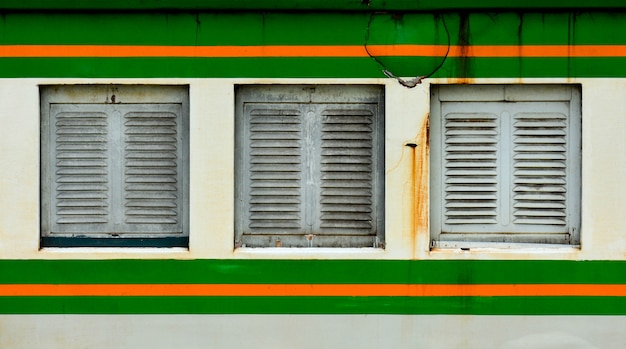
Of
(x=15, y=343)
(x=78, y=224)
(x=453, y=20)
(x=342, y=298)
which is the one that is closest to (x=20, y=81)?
(x=78, y=224)

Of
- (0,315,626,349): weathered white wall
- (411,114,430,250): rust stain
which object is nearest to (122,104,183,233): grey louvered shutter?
(0,315,626,349): weathered white wall

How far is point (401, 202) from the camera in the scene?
406 centimetres

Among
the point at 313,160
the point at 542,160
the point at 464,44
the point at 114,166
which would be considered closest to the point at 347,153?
the point at 313,160

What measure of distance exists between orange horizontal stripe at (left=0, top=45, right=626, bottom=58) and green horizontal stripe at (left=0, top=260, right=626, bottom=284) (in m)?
1.26

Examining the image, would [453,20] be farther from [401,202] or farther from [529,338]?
[529,338]

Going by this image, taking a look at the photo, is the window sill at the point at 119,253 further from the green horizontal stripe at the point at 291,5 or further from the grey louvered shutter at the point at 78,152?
the green horizontal stripe at the point at 291,5

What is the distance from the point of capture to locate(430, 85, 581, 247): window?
4.12 metres

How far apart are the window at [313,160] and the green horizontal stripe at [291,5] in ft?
1.61

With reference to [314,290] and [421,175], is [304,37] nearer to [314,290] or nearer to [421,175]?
[421,175]

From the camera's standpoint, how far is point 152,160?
4.18 meters

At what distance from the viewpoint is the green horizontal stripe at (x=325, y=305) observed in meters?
4.04

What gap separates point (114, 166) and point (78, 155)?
0.77 feet

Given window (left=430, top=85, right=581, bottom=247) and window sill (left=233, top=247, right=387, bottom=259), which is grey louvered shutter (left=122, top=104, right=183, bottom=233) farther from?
window (left=430, top=85, right=581, bottom=247)

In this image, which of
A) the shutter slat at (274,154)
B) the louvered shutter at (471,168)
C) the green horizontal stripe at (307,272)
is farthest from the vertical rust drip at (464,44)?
the green horizontal stripe at (307,272)
